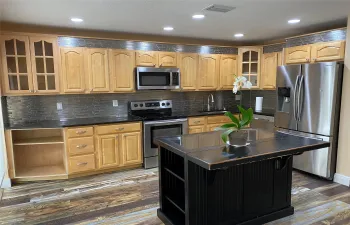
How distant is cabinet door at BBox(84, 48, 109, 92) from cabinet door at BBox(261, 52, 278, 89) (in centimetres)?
312

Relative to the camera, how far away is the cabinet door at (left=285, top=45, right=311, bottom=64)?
13.3ft

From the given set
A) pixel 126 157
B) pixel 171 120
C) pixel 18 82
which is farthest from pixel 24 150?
pixel 171 120

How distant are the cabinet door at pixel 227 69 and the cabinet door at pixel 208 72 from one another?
123 millimetres

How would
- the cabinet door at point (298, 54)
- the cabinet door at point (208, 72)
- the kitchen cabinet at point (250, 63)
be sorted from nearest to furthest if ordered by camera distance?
the cabinet door at point (298, 54) → the cabinet door at point (208, 72) → the kitchen cabinet at point (250, 63)

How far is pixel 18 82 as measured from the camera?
381 cm

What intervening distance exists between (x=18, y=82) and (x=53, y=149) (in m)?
1.25

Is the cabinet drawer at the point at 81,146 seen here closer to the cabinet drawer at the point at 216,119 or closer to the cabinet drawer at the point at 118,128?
the cabinet drawer at the point at 118,128

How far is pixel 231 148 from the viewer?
2.33m

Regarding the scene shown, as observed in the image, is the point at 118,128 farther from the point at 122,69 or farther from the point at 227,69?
the point at 227,69

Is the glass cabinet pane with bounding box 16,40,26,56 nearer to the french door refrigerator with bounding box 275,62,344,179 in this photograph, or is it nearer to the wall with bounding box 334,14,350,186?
the french door refrigerator with bounding box 275,62,344,179

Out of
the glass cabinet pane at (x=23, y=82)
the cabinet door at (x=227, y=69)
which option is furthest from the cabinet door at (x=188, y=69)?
the glass cabinet pane at (x=23, y=82)

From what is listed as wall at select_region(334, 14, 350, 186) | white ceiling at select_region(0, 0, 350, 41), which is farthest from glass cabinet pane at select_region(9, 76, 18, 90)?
wall at select_region(334, 14, 350, 186)

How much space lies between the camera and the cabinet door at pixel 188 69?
493cm

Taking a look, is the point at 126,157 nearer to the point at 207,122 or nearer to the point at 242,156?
the point at 207,122
